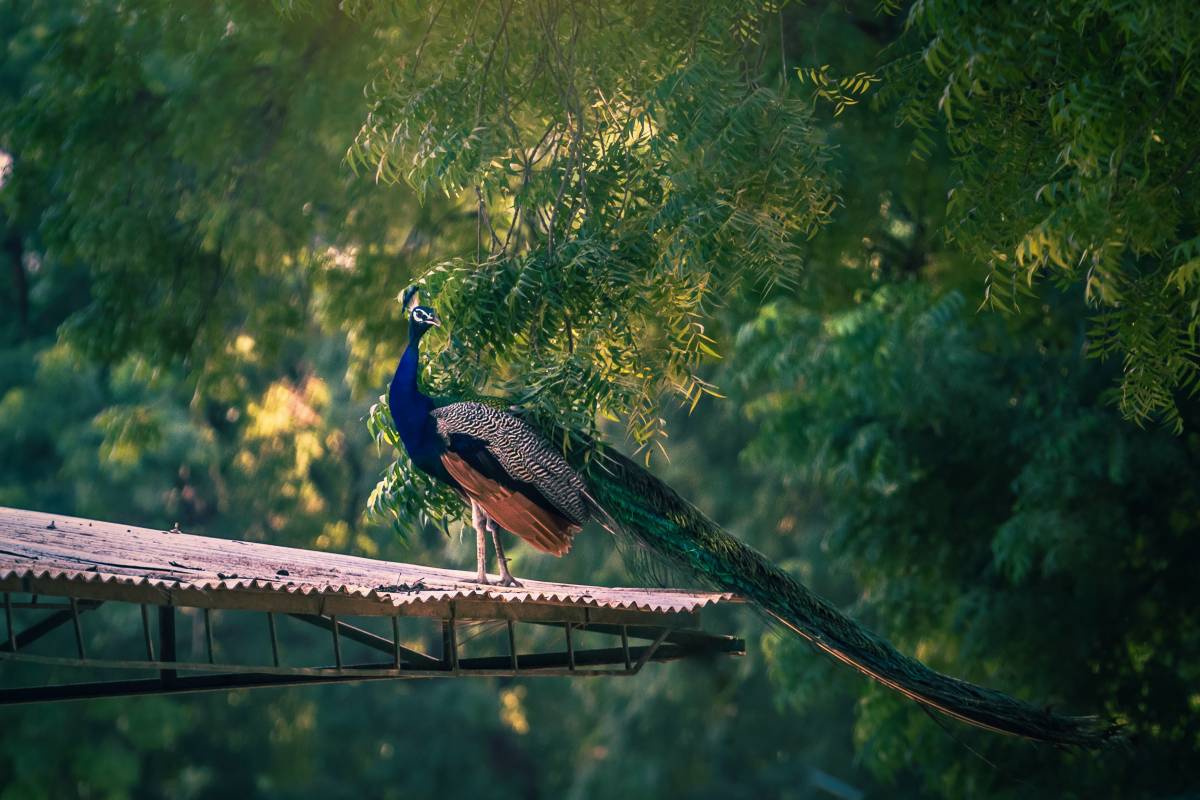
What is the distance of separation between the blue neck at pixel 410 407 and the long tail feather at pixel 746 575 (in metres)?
0.73

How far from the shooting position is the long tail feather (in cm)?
582

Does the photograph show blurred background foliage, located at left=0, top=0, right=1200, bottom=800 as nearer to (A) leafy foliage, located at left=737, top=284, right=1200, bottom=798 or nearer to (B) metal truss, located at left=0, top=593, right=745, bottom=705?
(A) leafy foliage, located at left=737, top=284, right=1200, bottom=798

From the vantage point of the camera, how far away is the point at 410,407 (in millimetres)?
5961

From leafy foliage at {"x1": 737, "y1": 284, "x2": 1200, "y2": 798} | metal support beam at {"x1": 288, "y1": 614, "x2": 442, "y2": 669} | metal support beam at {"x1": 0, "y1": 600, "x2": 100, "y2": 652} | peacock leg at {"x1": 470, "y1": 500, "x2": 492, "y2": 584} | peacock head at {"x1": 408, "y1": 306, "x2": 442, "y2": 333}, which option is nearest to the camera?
metal support beam at {"x1": 0, "y1": 600, "x2": 100, "y2": 652}

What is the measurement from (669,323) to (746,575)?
1123 millimetres

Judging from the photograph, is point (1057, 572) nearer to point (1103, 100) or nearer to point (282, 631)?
point (1103, 100)

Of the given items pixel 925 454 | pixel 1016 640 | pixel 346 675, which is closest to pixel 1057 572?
pixel 1016 640

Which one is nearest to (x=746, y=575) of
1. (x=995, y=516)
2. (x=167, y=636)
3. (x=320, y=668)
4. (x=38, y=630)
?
(x=320, y=668)

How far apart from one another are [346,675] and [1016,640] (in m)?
7.11

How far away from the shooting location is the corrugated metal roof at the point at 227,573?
4250 mm

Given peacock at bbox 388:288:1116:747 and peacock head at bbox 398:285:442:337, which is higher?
peacock head at bbox 398:285:442:337

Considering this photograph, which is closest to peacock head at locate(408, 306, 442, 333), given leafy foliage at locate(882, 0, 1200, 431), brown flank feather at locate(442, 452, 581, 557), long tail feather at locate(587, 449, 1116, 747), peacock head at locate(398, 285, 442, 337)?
peacock head at locate(398, 285, 442, 337)

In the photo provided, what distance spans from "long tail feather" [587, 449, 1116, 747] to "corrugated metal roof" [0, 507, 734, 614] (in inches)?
7.0

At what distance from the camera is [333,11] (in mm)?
10180
